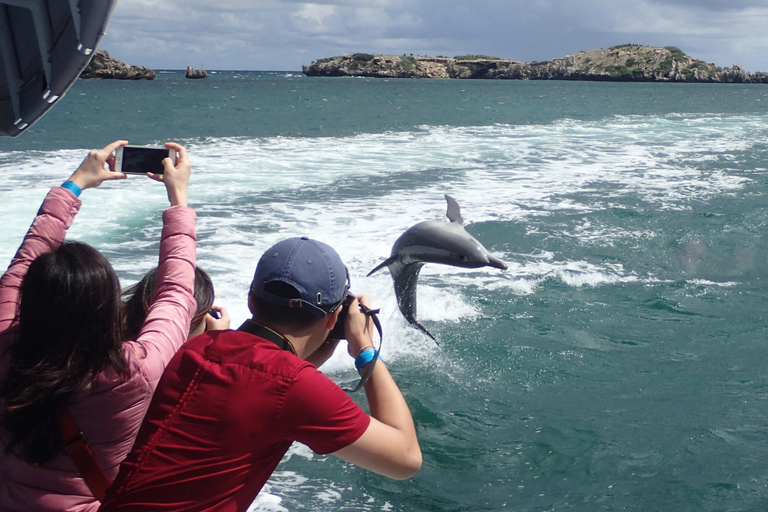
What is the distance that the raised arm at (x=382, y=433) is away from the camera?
1.80 m

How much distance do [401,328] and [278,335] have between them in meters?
5.14

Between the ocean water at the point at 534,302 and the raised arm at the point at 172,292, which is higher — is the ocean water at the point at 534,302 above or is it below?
below

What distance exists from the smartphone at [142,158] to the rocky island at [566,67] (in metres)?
151

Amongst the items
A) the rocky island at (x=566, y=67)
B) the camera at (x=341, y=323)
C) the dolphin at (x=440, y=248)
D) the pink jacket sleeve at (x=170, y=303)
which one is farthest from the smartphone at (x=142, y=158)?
the rocky island at (x=566, y=67)

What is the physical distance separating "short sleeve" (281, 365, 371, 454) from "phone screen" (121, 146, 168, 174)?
121 centimetres

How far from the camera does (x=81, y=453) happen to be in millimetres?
1862

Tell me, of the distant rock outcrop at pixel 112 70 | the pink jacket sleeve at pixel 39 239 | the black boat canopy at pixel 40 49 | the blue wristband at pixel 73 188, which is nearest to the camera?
the pink jacket sleeve at pixel 39 239

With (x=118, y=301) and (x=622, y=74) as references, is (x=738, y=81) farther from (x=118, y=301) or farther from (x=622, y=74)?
(x=118, y=301)

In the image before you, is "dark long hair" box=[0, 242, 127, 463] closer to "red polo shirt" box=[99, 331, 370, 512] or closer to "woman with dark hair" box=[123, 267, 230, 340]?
"red polo shirt" box=[99, 331, 370, 512]

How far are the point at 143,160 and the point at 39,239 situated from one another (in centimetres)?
44

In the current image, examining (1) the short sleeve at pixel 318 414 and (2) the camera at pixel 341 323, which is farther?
(2) the camera at pixel 341 323

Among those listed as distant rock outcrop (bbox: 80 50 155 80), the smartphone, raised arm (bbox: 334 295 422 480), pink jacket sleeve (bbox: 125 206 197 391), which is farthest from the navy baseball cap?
distant rock outcrop (bbox: 80 50 155 80)

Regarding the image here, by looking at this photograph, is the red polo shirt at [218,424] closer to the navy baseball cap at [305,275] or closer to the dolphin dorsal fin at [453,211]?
the navy baseball cap at [305,275]

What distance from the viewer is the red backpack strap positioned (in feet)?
6.02
